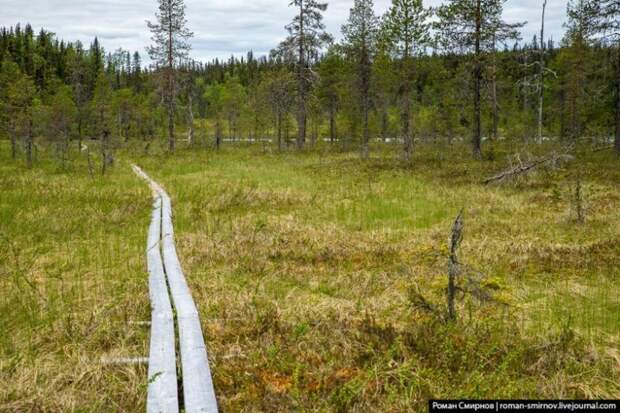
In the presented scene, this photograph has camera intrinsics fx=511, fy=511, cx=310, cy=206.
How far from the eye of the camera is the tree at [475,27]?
86.0 feet

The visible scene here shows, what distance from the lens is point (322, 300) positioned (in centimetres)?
602

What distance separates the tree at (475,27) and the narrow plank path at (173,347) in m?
23.3

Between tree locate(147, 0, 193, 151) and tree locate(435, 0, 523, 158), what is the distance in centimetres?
2026

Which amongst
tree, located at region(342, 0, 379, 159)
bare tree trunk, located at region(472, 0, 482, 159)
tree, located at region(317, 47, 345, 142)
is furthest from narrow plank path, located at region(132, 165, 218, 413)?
tree, located at region(317, 47, 345, 142)

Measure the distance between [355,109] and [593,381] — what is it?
43325 millimetres

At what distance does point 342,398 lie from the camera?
3688mm

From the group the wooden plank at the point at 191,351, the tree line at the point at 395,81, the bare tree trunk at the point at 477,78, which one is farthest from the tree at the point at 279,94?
the wooden plank at the point at 191,351

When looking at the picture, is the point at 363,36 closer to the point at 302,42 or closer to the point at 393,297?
the point at 302,42

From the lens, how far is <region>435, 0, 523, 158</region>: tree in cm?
2620

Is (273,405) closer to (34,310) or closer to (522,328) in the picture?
(522,328)

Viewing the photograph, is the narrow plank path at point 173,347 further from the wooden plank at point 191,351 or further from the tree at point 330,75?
the tree at point 330,75

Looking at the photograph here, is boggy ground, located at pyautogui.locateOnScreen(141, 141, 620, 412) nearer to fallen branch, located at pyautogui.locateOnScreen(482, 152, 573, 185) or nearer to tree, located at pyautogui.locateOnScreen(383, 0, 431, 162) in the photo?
fallen branch, located at pyautogui.locateOnScreen(482, 152, 573, 185)

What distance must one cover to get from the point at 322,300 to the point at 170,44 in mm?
36051

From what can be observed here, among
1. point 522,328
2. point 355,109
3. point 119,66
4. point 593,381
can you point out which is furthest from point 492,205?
point 119,66
